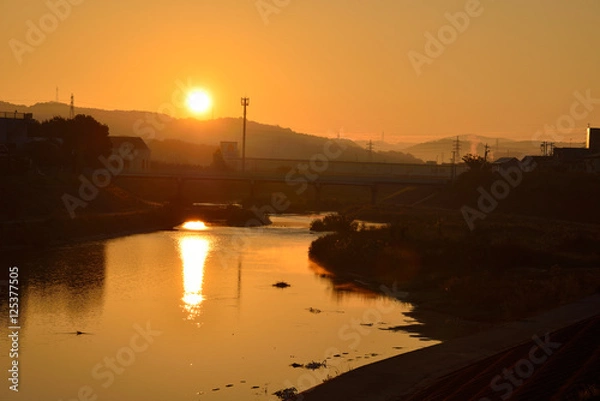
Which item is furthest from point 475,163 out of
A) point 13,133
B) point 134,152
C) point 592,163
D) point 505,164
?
point 13,133

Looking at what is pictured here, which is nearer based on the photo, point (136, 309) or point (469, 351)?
Answer: point (469, 351)

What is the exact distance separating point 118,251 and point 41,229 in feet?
20.4

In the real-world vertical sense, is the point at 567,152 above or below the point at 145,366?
above

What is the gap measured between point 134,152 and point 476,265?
296 feet

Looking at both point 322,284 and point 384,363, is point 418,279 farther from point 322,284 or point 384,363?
→ point 384,363

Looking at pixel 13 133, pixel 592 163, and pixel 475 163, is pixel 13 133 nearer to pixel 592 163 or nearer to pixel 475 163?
pixel 475 163

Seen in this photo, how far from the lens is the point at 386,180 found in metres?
125

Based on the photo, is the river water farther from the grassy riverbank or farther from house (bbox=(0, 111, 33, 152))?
house (bbox=(0, 111, 33, 152))

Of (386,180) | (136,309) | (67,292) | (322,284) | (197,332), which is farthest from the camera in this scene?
(386,180)

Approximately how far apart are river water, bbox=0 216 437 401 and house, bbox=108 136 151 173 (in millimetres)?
71267

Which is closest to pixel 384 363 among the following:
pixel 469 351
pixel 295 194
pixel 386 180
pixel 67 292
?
pixel 469 351

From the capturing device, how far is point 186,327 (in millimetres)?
33719

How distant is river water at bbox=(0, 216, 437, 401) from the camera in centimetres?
2562

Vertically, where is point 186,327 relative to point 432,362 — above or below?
below
